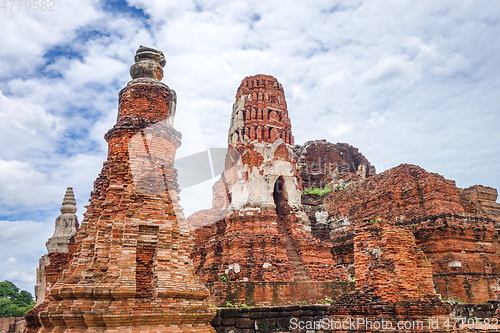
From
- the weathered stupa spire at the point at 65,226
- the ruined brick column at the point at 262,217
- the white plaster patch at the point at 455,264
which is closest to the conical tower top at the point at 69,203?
the weathered stupa spire at the point at 65,226

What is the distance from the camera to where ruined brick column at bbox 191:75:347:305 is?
12.8m

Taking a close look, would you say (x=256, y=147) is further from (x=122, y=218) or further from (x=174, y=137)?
(x=122, y=218)

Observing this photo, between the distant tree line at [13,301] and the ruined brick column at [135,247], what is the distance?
109ft

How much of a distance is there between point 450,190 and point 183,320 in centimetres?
1311

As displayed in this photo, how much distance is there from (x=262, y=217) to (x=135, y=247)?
27.2 feet

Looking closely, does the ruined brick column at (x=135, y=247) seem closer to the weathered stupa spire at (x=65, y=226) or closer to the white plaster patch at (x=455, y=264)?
the weathered stupa spire at (x=65, y=226)

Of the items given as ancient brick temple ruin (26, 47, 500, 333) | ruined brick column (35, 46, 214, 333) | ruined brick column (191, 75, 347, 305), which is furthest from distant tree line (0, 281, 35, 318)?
A: ruined brick column (35, 46, 214, 333)

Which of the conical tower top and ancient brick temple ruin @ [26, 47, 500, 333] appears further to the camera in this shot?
the conical tower top

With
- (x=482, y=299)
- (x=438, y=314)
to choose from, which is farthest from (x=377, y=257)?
(x=482, y=299)

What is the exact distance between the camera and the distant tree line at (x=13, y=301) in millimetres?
34062

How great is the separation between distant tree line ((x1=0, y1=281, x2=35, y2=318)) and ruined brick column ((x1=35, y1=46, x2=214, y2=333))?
3337 centimetres

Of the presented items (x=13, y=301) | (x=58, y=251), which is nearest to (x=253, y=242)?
(x=58, y=251)

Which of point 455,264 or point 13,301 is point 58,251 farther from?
point 13,301

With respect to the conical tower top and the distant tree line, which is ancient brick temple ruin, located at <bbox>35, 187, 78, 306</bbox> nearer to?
the conical tower top
